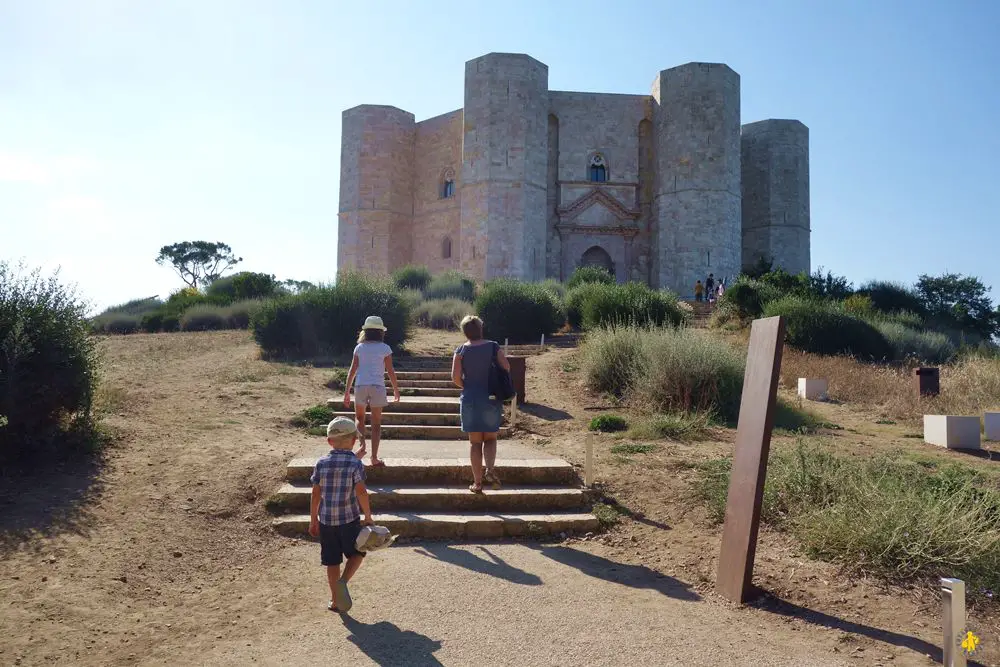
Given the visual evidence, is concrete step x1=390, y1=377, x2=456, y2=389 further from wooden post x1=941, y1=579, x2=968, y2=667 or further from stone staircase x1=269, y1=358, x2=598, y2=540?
wooden post x1=941, y1=579, x2=968, y2=667

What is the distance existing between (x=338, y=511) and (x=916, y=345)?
1697 cm

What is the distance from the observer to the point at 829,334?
1531 cm

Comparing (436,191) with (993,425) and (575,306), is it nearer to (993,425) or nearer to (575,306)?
(575,306)

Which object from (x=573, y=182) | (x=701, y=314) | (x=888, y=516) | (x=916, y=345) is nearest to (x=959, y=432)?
(x=888, y=516)

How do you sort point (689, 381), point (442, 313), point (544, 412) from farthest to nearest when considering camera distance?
1. point (442, 313)
2. point (689, 381)
3. point (544, 412)

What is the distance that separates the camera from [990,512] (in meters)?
4.64

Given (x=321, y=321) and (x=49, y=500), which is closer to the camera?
(x=49, y=500)

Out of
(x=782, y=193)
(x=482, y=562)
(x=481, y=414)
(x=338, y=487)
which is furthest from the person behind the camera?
(x=782, y=193)

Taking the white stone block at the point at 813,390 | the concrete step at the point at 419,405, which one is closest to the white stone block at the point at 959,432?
the white stone block at the point at 813,390

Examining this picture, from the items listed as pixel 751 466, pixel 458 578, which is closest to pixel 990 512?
pixel 751 466

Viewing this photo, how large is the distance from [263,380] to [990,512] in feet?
30.5

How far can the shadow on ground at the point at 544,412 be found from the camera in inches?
367

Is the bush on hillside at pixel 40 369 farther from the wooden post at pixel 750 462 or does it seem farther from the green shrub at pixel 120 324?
the green shrub at pixel 120 324

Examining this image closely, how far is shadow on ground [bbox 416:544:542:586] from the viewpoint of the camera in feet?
14.1
